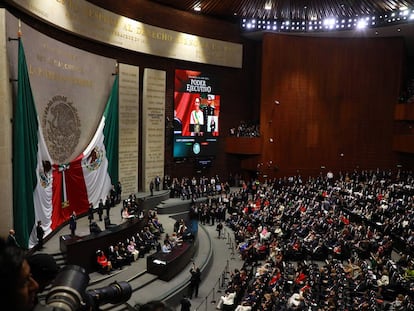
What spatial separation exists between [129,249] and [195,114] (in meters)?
12.4

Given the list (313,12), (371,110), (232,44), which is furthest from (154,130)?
(371,110)

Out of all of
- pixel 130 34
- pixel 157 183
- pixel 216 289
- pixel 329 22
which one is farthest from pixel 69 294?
pixel 329 22

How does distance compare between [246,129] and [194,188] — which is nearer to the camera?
[194,188]

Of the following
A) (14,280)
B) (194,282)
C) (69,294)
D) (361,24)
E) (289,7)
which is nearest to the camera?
(14,280)

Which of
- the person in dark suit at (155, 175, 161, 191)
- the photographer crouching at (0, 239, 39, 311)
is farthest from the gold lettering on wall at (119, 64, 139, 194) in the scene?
the photographer crouching at (0, 239, 39, 311)

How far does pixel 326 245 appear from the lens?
1383 cm

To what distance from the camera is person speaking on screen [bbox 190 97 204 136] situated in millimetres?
23797

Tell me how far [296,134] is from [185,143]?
6.96 meters

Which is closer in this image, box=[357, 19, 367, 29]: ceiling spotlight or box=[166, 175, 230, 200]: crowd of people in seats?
box=[166, 175, 230, 200]: crowd of people in seats

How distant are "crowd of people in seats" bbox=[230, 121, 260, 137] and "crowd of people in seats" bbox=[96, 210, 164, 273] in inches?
443

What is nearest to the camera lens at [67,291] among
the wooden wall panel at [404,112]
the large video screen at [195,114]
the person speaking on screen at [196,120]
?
the large video screen at [195,114]

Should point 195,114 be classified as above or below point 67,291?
above

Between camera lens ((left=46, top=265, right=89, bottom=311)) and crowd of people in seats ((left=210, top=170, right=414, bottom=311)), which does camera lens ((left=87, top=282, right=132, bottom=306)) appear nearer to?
camera lens ((left=46, top=265, right=89, bottom=311))

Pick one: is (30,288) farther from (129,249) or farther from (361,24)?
(361,24)
